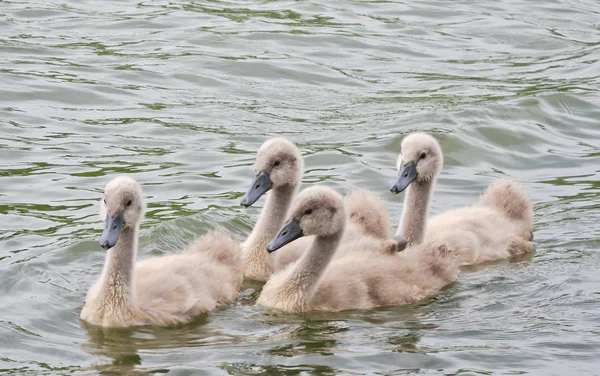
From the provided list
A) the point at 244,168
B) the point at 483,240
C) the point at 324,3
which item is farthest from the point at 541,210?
the point at 324,3

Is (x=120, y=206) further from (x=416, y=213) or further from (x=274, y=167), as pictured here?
(x=416, y=213)

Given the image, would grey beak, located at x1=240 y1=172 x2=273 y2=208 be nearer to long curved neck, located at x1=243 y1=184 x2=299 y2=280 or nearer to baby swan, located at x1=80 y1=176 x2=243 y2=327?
long curved neck, located at x1=243 y1=184 x2=299 y2=280

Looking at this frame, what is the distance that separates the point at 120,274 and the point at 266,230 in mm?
1698

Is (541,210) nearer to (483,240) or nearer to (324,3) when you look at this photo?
(483,240)

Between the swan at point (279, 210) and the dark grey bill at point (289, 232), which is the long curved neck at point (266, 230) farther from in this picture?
the dark grey bill at point (289, 232)

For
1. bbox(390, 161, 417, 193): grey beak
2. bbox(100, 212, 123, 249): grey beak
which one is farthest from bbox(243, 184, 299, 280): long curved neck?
bbox(100, 212, 123, 249): grey beak

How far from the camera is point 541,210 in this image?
489 inches

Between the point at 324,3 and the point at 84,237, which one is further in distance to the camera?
the point at 324,3

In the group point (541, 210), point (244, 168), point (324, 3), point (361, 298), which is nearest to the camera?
point (361, 298)

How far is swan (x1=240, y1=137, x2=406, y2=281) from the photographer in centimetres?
1040

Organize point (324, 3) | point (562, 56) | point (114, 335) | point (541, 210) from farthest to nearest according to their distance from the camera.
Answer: point (324, 3)
point (562, 56)
point (541, 210)
point (114, 335)

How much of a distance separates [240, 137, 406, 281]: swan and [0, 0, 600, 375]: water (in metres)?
0.37

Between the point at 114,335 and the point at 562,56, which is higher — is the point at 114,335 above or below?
below

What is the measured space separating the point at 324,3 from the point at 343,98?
4.63 meters
